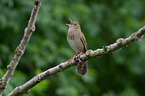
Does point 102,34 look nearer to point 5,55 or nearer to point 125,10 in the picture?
point 125,10

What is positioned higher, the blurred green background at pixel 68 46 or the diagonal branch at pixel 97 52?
the blurred green background at pixel 68 46

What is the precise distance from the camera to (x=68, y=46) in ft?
17.1

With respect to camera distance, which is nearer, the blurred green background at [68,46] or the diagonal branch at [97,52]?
the diagonal branch at [97,52]

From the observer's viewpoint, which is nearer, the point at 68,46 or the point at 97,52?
the point at 97,52

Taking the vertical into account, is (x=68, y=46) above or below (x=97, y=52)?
above

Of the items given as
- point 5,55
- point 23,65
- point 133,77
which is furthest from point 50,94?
point 133,77

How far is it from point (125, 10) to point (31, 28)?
3767mm

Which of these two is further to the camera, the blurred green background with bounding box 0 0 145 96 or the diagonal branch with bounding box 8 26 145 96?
the blurred green background with bounding box 0 0 145 96

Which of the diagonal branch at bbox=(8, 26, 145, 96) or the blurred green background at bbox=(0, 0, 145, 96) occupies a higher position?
the blurred green background at bbox=(0, 0, 145, 96)

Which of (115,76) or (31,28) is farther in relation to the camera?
(115,76)

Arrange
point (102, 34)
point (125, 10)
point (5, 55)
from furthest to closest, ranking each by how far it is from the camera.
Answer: point (102, 34) < point (125, 10) < point (5, 55)

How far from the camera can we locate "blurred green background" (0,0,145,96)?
4633 mm

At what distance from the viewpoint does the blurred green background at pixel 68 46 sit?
4.63 meters

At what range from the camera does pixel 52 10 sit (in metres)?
4.93
